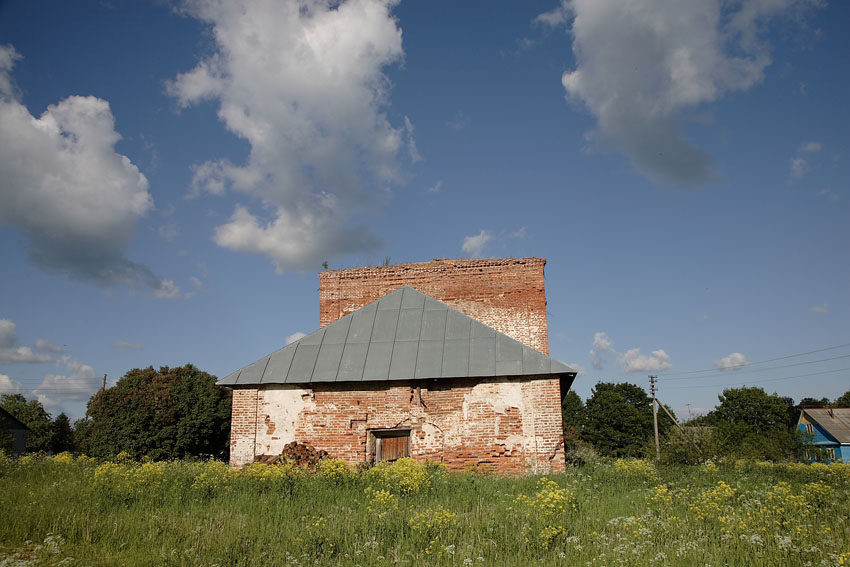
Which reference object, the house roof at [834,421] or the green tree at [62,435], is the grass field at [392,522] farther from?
the green tree at [62,435]

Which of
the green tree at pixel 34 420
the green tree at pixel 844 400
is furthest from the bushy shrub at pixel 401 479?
the green tree at pixel 844 400

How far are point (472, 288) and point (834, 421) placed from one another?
1371 inches

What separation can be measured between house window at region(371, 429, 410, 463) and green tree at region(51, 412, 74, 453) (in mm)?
39177

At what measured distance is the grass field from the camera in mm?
4867

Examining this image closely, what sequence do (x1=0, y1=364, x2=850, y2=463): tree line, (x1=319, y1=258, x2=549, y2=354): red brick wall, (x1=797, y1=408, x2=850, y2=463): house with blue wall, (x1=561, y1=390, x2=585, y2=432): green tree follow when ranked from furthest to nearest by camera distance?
1. (x1=561, y1=390, x2=585, y2=432): green tree
2. (x1=797, y1=408, x2=850, y2=463): house with blue wall
3. (x1=0, y1=364, x2=850, y2=463): tree line
4. (x1=319, y1=258, x2=549, y2=354): red brick wall

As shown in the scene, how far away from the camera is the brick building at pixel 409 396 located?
36.1 feet

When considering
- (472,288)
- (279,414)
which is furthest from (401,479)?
(472,288)

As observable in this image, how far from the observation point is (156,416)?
88.3 ft

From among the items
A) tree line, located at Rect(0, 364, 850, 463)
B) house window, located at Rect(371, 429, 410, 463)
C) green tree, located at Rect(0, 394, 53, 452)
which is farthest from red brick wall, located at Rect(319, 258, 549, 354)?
green tree, located at Rect(0, 394, 53, 452)

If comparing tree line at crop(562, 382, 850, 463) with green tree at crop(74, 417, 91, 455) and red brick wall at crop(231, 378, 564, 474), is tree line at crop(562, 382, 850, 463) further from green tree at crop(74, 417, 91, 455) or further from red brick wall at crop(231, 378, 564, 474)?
green tree at crop(74, 417, 91, 455)

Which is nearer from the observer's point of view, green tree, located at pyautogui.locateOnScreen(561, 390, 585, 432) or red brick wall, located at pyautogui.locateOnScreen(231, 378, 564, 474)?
red brick wall, located at pyautogui.locateOnScreen(231, 378, 564, 474)

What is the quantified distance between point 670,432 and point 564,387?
393 inches

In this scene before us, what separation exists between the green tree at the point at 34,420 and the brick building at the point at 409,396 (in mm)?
36555

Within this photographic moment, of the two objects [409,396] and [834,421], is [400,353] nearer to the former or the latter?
[409,396]
